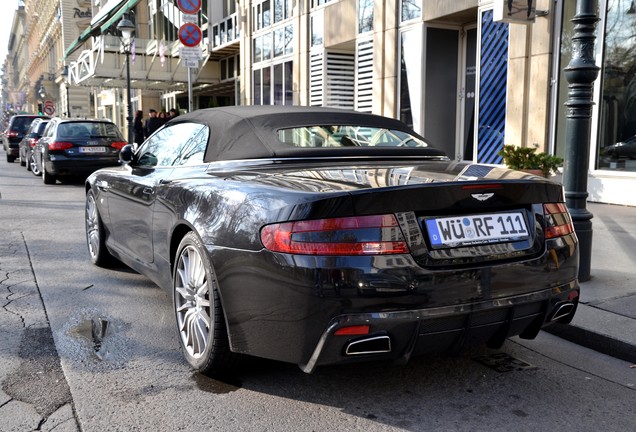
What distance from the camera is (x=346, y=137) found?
4.33m

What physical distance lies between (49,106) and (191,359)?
1551 inches

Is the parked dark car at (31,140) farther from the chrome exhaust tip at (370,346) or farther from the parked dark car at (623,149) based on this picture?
the chrome exhaust tip at (370,346)

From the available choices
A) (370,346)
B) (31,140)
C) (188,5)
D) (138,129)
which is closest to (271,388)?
(370,346)

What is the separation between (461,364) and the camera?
3658 millimetres

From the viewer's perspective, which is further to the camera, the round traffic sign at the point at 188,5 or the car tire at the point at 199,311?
the round traffic sign at the point at 188,5

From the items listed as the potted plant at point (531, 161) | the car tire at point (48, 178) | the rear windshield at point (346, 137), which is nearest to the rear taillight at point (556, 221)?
the rear windshield at point (346, 137)

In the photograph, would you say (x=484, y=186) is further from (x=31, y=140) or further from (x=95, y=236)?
(x=31, y=140)

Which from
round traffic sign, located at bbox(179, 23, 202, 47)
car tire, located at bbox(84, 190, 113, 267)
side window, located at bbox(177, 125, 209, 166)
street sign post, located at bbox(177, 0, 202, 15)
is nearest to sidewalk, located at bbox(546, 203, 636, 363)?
side window, located at bbox(177, 125, 209, 166)

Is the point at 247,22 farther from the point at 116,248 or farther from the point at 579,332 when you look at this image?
the point at 579,332

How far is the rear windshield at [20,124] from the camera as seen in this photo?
24.8 meters

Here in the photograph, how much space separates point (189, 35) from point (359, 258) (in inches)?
425

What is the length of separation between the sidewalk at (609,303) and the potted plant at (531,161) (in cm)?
126

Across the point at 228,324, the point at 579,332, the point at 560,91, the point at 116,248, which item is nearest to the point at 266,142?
the point at 228,324

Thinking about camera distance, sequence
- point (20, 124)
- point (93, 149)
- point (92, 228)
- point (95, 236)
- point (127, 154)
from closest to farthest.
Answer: point (127, 154)
point (95, 236)
point (92, 228)
point (93, 149)
point (20, 124)
